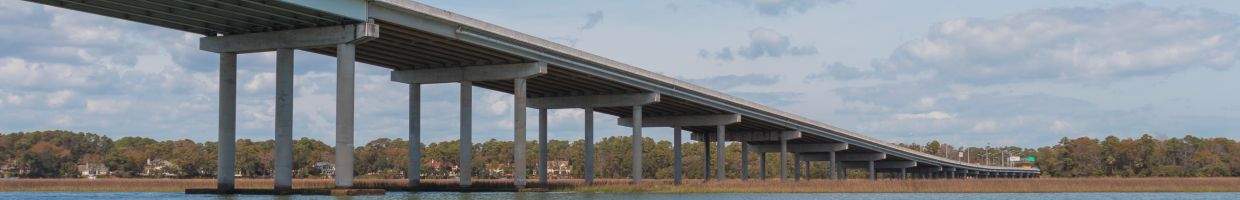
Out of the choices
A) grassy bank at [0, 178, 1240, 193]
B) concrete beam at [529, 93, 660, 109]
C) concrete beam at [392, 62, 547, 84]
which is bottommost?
grassy bank at [0, 178, 1240, 193]

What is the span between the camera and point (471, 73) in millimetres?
74625

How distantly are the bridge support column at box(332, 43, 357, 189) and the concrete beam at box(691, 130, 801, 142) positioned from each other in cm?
6275

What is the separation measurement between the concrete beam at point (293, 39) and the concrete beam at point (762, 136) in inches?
2481

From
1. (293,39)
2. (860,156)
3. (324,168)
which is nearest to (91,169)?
(324,168)

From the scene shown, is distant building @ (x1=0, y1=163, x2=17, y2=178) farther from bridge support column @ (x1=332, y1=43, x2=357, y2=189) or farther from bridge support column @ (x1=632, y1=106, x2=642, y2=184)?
bridge support column @ (x1=332, y1=43, x2=357, y2=189)

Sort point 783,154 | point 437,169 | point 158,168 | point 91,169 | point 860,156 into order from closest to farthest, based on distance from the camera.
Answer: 1. point 783,154
2. point 860,156
3. point 158,168
4. point 437,169
5. point 91,169

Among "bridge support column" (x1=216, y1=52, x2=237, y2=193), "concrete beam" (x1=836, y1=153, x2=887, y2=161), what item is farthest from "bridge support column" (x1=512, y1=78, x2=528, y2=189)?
"concrete beam" (x1=836, y1=153, x2=887, y2=161)

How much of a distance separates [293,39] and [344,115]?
3.74 metres

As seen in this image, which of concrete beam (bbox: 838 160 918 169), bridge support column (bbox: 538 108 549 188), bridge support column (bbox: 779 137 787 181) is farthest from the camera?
concrete beam (bbox: 838 160 918 169)

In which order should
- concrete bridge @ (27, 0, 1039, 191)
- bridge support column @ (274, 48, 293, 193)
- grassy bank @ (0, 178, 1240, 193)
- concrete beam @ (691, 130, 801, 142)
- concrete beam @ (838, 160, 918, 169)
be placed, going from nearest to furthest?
concrete bridge @ (27, 0, 1039, 191) → bridge support column @ (274, 48, 293, 193) → grassy bank @ (0, 178, 1240, 193) → concrete beam @ (691, 130, 801, 142) → concrete beam @ (838, 160, 918, 169)

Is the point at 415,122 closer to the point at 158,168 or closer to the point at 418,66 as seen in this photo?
the point at 418,66

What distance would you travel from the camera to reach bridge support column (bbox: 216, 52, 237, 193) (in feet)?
201

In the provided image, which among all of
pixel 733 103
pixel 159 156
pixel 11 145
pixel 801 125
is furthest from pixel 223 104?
pixel 11 145

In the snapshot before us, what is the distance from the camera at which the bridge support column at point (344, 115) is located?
57.6 m
